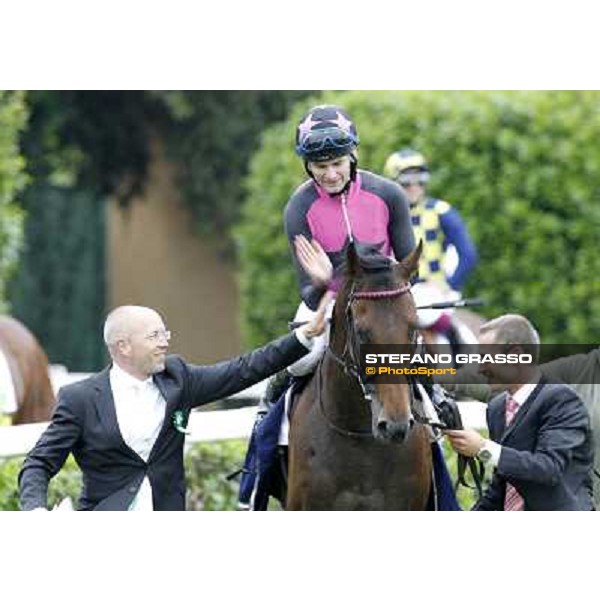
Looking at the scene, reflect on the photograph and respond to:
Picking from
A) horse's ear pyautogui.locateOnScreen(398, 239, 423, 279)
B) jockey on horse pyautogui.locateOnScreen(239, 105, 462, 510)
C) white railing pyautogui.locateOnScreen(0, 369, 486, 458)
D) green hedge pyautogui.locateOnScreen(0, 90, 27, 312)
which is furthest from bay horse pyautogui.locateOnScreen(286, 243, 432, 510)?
green hedge pyautogui.locateOnScreen(0, 90, 27, 312)

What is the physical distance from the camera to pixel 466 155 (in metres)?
13.6

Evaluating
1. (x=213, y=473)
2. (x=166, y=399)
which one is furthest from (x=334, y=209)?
(x=213, y=473)

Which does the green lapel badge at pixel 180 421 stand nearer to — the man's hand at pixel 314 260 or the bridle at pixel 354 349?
the bridle at pixel 354 349

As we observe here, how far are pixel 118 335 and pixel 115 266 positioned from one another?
1326 cm

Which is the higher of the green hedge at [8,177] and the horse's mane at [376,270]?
the green hedge at [8,177]

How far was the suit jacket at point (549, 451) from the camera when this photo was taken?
6.04m

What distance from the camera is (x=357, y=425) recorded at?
6.30 meters

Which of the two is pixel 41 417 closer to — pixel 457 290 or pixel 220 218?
pixel 457 290

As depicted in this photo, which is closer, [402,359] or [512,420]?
[402,359]

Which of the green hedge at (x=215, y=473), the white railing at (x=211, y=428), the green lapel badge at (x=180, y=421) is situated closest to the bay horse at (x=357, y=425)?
the green lapel badge at (x=180, y=421)
